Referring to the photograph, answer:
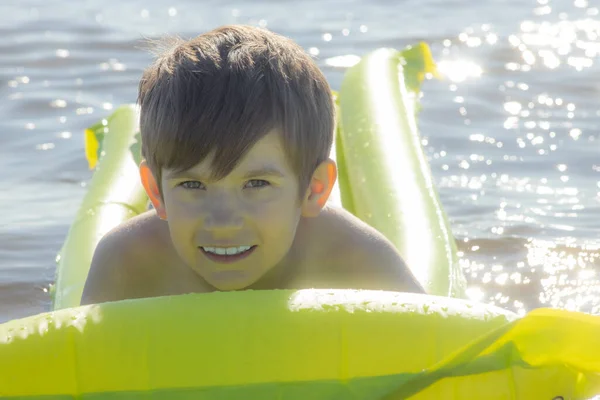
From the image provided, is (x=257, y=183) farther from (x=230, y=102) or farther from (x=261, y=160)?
(x=230, y=102)

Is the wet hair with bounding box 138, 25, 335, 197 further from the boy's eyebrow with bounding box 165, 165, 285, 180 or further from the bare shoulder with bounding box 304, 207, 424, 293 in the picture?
the bare shoulder with bounding box 304, 207, 424, 293

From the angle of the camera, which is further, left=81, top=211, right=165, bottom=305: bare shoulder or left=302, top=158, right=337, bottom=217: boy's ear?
left=81, top=211, right=165, bottom=305: bare shoulder

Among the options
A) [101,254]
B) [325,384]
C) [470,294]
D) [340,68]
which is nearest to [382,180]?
[470,294]

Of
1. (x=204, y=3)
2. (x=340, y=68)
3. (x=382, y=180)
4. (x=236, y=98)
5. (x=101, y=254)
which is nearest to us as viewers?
(x=236, y=98)

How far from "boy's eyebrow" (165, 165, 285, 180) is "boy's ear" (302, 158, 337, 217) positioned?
168 mm

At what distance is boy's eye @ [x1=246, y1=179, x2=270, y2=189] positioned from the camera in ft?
6.70

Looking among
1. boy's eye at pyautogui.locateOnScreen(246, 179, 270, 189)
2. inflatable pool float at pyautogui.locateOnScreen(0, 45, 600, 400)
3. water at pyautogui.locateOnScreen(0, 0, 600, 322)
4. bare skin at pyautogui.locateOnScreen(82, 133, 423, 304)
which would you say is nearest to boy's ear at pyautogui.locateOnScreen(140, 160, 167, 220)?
bare skin at pyautogui.locateOnScreen(82, 133, 423, 304)

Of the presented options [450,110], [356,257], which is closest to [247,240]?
[356,257]

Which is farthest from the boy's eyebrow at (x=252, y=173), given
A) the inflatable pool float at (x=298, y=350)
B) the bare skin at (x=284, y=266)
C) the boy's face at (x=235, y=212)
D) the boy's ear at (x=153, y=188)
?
the bare skin at (x=284, y=266)

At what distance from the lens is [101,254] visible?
2408mm

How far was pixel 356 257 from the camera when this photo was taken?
7.99 ft

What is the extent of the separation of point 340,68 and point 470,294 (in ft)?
8.55

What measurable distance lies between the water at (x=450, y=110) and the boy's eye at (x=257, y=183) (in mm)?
1398

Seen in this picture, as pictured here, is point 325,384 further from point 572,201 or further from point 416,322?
point 572,201
